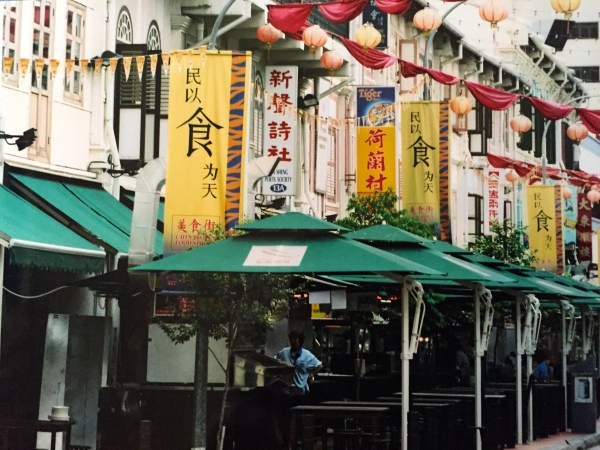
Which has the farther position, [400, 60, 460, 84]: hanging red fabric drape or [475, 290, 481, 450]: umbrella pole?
[400, 60, 460, 84]: hanging red fabric drape

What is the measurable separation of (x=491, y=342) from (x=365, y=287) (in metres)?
24.3

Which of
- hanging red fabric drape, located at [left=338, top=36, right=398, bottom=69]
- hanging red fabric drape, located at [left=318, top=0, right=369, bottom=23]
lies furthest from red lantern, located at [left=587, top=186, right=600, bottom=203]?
hanging red fabric drape, located at [left=318, top=0, right=369, bottom=23]

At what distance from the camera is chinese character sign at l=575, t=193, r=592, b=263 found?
6003 cm

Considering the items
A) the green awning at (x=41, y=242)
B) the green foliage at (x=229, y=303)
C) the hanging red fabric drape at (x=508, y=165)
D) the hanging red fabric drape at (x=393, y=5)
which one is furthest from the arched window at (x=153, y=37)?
the hanging red fabric drape at (x=508, y=165)

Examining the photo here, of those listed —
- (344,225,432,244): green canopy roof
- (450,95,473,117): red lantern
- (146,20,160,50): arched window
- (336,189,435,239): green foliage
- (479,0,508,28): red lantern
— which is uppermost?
(146,20,160,50): arched window

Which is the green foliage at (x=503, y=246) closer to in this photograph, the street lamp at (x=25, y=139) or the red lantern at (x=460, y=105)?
the red lantern at (x=460, y=105)

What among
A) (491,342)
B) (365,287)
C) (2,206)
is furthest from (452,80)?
(491,342)

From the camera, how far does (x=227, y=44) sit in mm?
30953

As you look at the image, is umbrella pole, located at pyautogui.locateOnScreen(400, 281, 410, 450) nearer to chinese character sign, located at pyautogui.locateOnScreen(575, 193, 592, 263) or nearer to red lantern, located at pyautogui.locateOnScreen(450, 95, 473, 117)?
red lantern, located at pyautogui.locateOnScreen(450, 95, 473, 117)

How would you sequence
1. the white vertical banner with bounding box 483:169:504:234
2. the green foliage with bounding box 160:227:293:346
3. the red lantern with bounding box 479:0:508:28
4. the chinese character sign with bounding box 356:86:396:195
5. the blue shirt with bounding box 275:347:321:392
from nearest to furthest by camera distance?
the green foliage with bounding box 160:227:293:346
the blue shirt with bounding box 275:347:321:392
the red lantern with bounding box 479:0:508:28
the chinese character sign with bounding box 356:86:396:195
the white vertical banner with bounding box 483:169:504:234

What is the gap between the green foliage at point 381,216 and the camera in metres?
27.7

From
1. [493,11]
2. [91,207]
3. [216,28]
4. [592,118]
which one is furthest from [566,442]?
[216,28]

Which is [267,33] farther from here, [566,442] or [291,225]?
[291,225]

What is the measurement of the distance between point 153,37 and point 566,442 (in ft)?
34.3
